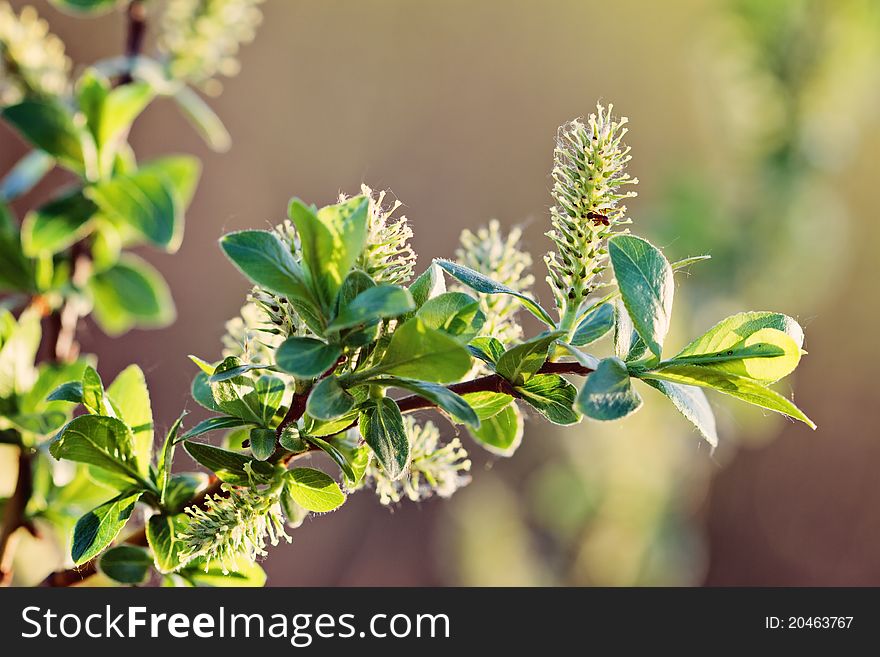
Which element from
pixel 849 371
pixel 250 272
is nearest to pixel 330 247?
pixel 250 272

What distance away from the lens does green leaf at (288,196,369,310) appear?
0.23 meters

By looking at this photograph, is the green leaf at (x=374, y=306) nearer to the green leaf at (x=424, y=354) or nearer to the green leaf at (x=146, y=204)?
the green leaf at (x=424, y=354)

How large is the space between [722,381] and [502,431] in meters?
0.08

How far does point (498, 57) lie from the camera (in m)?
2.80

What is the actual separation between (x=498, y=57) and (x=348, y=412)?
8.93 ft

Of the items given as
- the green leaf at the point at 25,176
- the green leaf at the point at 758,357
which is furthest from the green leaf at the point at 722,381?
the green leaf at the point at 25,176

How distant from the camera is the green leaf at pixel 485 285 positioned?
0.25 meters

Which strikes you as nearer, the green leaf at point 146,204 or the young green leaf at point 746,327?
the young green leaf at point 746,327

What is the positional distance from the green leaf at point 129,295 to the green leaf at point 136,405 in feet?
0.41

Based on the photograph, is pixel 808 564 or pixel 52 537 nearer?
pixel 52 537

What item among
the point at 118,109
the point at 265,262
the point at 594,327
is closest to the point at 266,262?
the point at 265,262

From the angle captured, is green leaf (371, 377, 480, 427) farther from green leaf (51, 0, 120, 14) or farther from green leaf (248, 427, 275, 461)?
green leaf (51, 0, 120, 14)

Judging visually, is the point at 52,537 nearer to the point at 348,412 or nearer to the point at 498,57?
the point at 348,412

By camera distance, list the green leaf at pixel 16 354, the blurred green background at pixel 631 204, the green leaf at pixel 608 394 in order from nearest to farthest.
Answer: the green leaf at pixel 608 394
the green leaf at pixel 16 354
the blurred green background at pixel 631 204
